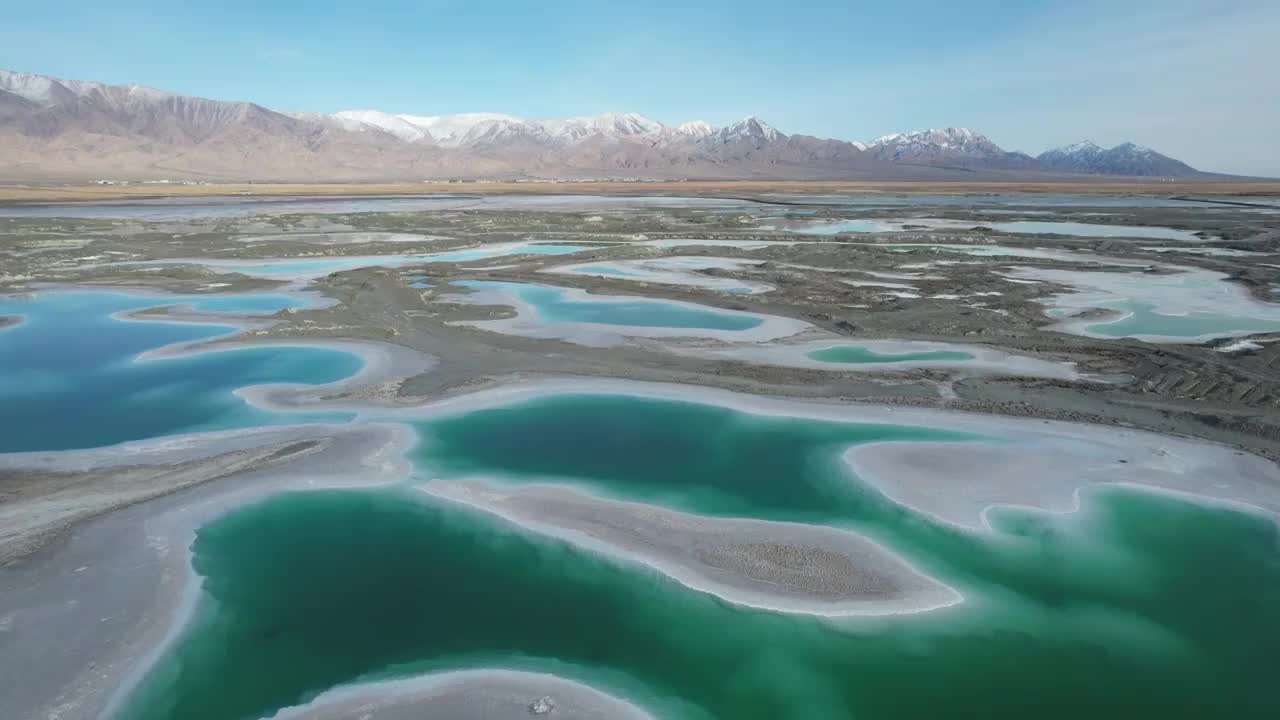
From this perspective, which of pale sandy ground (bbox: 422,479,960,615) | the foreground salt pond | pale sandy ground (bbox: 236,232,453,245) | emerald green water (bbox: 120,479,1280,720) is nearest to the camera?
emerald green water (bbox: 120,479,1280,720)

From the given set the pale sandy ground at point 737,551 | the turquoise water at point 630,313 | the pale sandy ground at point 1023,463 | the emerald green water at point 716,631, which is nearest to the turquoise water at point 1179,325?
the pale sandy ground at point 1023,463

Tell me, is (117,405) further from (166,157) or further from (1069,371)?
(166,157)

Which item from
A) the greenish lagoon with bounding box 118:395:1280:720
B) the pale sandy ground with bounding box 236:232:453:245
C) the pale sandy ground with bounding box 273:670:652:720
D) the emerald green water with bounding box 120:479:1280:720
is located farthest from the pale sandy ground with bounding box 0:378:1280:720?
the pale sandy ground with bounding box 236:232:453:245

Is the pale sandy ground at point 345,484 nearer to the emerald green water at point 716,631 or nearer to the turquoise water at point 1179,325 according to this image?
the emerald green water at point 716,631

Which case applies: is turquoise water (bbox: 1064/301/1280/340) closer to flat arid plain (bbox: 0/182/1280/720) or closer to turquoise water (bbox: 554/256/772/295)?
flat arid plain (bbox: 0/182/1280/720)

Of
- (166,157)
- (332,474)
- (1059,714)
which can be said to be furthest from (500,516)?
(166,157)

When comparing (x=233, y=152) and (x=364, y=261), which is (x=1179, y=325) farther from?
(x=233, y=152)

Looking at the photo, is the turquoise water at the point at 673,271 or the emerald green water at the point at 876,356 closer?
the emerald green water at the point at 876,356
